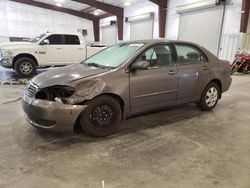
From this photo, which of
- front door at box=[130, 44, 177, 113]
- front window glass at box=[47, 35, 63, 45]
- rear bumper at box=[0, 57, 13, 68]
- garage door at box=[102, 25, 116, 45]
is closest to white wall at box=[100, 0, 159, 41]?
garage door at box=[102, 25, 116, 45]

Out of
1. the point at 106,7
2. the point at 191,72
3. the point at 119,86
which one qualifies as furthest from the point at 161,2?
the point at 119,86

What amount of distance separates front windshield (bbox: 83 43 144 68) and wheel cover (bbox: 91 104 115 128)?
659 millimetres

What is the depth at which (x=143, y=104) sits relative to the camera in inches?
141

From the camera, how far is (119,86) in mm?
3217

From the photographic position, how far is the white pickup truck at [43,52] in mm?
7832

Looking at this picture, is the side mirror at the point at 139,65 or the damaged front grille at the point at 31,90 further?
the side mirror at the point at 139,65

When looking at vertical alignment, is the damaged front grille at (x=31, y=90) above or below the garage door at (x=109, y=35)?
below

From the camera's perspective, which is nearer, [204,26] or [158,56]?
[158,56]

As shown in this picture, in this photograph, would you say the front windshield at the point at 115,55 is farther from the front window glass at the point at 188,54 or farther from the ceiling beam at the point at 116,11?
the ceiling beam at the point at 116,11

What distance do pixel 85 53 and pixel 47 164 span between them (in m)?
7.08

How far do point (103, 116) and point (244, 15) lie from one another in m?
10.6

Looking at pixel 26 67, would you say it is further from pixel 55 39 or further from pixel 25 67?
pixel 55 39

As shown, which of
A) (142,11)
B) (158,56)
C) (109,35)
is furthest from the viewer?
(109,35)

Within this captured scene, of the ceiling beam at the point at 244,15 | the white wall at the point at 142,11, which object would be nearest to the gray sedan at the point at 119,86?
the ceiling beam at the point at 244,15
